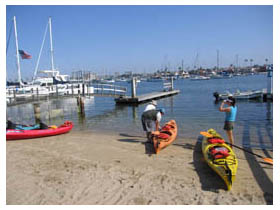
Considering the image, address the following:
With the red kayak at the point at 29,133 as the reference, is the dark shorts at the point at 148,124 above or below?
above

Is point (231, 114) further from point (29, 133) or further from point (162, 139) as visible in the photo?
point (29, 133)

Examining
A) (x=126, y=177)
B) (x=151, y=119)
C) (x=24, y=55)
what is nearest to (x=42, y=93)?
(x=24, y=55)

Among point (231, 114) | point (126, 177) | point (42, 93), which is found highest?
point (42, 93)

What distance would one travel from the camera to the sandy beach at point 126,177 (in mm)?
4387

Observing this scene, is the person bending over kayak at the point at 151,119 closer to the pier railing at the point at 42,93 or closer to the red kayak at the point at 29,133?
the red kayak at the point at 29,133

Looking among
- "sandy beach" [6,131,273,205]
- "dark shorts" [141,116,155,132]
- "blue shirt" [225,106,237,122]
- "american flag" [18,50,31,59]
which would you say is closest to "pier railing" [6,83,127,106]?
"american flag" [18,50,31,59]

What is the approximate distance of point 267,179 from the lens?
525 cm

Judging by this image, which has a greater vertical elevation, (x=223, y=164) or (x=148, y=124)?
(x=148, y=124)

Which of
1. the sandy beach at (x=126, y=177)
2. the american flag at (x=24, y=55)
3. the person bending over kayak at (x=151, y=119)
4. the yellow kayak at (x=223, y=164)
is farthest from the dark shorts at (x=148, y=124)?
the american flag at (x=24, y=55)

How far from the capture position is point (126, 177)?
17.6 ft

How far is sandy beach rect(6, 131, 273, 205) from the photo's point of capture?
4.39 m

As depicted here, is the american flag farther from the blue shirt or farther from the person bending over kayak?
the blue shirt

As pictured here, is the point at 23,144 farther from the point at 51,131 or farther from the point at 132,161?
the point at 132,161
